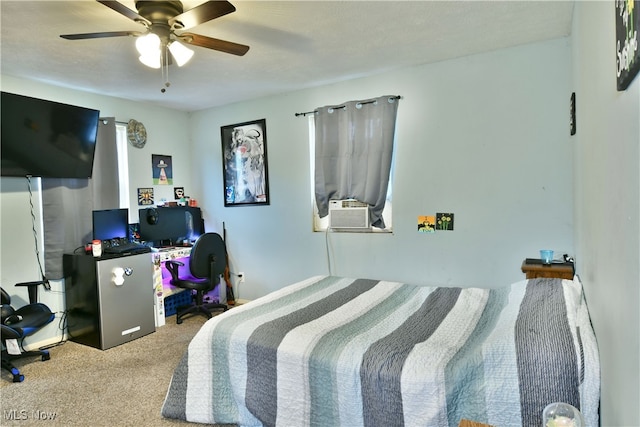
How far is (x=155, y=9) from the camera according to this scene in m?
1.97

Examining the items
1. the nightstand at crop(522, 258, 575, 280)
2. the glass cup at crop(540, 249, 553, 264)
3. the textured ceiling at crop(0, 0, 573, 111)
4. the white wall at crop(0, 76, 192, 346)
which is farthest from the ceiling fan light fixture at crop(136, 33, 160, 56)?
the glass cup at crop(540, 249, 553, 264)

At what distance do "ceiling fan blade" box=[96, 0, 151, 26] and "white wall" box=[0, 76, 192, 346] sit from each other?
209 centimetres

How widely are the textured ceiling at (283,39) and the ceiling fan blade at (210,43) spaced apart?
0.65 ft

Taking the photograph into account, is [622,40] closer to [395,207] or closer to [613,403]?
[613,403]

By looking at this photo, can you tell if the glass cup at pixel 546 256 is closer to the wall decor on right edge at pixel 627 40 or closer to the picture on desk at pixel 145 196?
the wall decor on right edge at pixel 627 40

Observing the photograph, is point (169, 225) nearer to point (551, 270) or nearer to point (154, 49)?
point (154, 49)

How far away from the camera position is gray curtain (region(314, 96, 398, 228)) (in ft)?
11.3

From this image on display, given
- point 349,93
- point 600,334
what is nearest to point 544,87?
point 349,93

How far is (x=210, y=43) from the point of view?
7.05ft

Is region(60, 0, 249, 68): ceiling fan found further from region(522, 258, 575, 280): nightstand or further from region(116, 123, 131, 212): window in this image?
region(522, 258, 575, 280): nightstand

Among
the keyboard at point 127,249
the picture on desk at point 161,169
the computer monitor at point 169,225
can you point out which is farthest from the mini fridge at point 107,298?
the picture on desk at point 161,169

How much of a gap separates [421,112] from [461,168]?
62 centimetres

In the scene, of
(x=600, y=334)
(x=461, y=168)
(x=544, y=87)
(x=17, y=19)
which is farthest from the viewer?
(x=461, y=168)

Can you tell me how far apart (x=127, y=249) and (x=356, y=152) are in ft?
7.84
